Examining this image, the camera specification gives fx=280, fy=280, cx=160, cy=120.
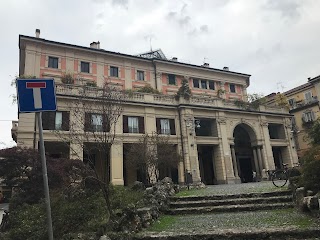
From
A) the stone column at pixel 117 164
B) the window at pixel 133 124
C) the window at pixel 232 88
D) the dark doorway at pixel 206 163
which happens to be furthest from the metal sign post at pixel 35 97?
the window at pixel 232 88

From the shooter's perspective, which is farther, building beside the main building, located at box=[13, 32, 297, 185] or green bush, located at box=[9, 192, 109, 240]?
building beside the main building, located at box=[13, 32, 297, 185]

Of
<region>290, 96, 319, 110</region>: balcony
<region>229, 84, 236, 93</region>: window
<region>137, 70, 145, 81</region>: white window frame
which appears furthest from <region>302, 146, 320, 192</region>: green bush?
<region>290, 96, 319, 110</region>: balcony

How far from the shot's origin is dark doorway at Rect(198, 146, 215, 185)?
33.2 m

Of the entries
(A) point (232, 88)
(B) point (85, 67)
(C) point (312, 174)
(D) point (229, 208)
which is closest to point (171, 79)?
(A) point (232, 88)

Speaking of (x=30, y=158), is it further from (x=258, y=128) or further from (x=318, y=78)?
(x=318, y=78)

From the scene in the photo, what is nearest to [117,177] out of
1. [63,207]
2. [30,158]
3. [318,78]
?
[30,158]

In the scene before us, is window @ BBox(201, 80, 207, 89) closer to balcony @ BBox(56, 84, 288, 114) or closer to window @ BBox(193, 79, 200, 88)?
window @ BBox(193, 79, 200, 88)

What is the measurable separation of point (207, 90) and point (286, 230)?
34446mm

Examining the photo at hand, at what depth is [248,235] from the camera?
654cm

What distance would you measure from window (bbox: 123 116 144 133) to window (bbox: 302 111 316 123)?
2968 centimetres

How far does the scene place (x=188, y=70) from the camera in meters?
39.2

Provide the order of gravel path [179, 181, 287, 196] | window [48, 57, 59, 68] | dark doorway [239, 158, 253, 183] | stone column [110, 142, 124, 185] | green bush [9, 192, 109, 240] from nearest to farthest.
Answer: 1. green bush [9, 192, 109, 240]
2. gravel path [179, 181, 287, 196]
3. stone column [110, 142, 124, 185]
4. window [48, 57, 59, 68]
5. dark doorway [239, 158, 253, 183]

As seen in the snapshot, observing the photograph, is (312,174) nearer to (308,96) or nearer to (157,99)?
(157,99)

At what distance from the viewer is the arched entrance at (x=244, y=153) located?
116 ft
